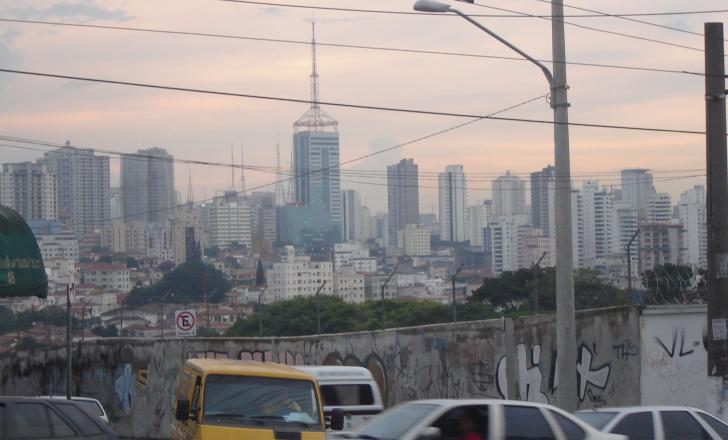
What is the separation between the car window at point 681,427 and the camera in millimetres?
14469

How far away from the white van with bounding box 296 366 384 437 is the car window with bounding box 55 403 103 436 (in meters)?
6.06

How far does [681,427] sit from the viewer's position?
14555 millimetres

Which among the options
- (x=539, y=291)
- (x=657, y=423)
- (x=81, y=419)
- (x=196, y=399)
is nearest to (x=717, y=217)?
(x=657, y=423)

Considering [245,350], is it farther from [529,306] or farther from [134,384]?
[529,306]

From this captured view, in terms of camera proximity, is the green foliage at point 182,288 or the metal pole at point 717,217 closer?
the metal pole at point 717,217

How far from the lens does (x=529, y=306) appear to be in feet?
157

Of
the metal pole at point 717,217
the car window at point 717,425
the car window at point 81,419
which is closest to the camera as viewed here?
the car window at point 81,419

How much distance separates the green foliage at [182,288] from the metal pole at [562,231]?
4133 inches

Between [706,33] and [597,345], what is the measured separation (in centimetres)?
705

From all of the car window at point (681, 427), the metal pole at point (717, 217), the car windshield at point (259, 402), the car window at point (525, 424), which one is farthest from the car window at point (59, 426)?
the metal pole at point (717, 217)

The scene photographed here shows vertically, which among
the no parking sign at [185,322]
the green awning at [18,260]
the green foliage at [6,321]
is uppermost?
the green awning at [18,260]

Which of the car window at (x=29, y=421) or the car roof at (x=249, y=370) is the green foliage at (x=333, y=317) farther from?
the car window at (x=29, y=421)

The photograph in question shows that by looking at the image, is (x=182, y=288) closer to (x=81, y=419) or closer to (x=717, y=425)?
(x=717, y=425)

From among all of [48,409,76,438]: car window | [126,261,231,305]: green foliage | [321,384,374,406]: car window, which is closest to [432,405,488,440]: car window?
[48,409,76,438]: car window
